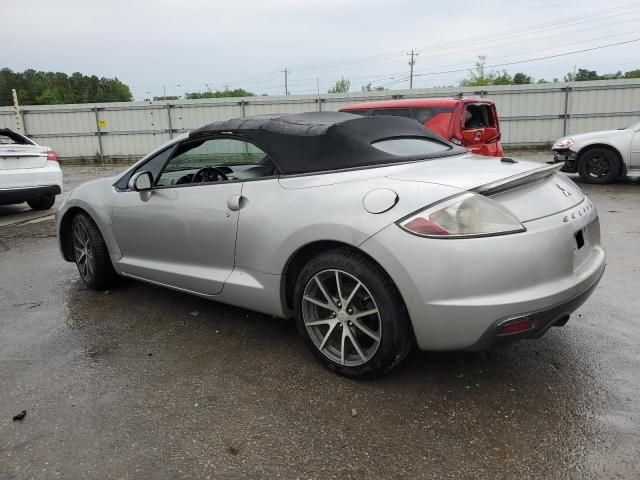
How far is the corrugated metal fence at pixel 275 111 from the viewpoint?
1847 cm

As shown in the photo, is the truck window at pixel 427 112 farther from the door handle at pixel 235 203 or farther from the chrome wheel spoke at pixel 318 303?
the chrome wheel spoke at pixel 318 303

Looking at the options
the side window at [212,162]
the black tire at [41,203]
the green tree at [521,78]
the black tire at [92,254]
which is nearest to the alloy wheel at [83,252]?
the black tire at [92,254]

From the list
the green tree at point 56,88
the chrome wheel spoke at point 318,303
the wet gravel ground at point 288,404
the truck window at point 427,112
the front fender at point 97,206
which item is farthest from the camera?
the green tree at point 56,88

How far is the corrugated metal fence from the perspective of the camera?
18.5m

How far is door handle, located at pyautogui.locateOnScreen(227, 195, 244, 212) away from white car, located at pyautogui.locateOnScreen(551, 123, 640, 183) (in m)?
8.46

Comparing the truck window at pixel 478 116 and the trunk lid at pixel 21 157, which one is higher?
the truck window at pixel 478 116

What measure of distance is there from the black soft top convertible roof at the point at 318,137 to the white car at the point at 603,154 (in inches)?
305

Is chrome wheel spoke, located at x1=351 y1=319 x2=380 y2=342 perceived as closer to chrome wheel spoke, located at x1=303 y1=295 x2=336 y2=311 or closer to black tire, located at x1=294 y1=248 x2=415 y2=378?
black tire, located at x1=294 y1=248 x2=415 y2=378

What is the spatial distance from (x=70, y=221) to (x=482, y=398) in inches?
152

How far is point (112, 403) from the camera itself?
273 centimetres

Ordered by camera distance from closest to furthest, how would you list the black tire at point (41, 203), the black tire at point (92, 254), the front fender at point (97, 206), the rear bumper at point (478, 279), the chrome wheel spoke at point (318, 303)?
the rear bumper at point (478, 279) → the chrome wheel spoke at point (318, 303) → the front fender at point (97, 206) → the black tire at point (92, 254) → the black tire at point (41, 203)

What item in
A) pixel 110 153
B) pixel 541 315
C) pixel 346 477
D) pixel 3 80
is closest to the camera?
pixel 346 477

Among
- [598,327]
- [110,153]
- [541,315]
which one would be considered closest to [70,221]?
[541,315]

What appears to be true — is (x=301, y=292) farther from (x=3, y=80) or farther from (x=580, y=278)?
(x=3, y=80)
